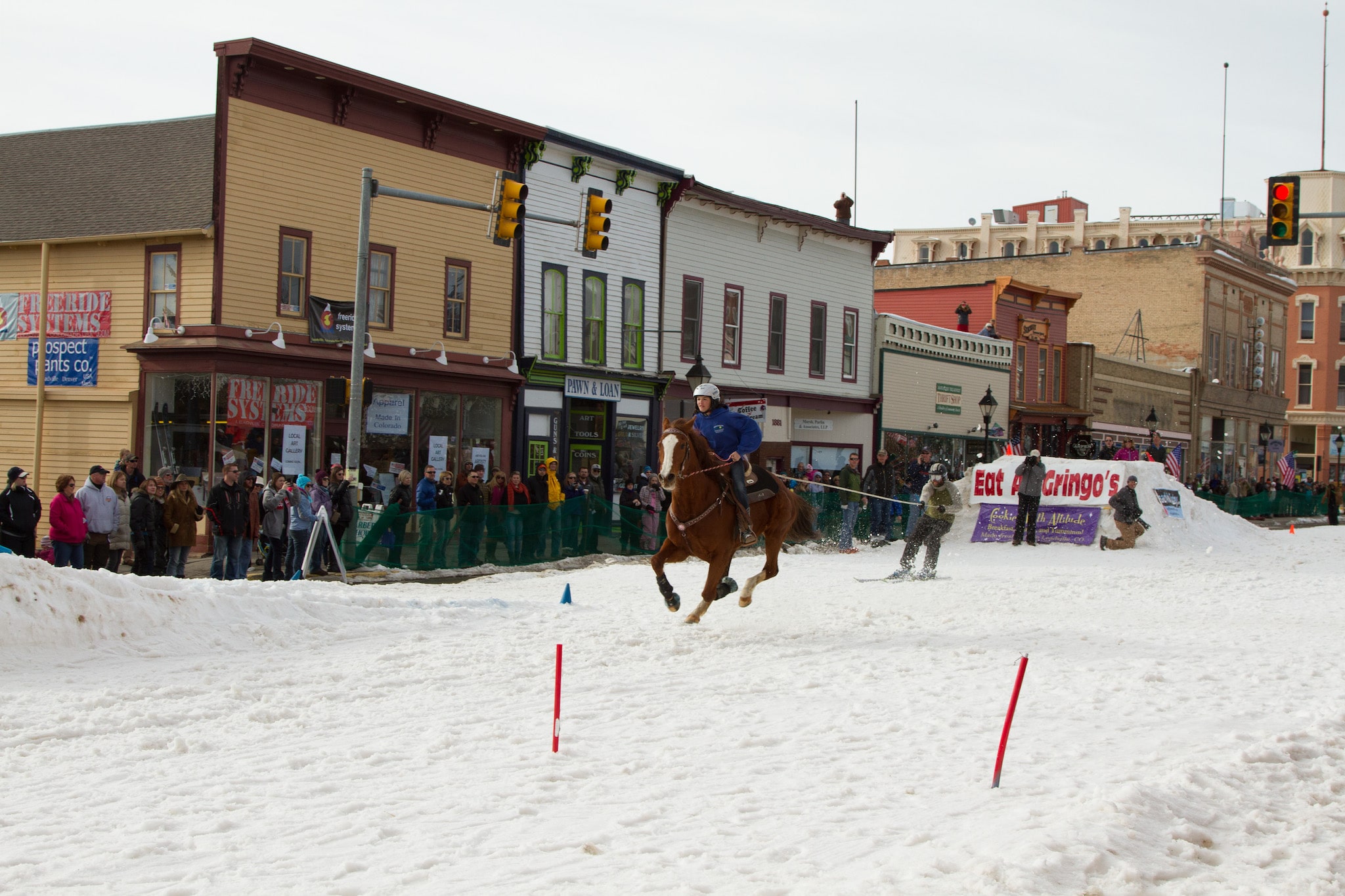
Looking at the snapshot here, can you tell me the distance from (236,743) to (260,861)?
223 centimetres

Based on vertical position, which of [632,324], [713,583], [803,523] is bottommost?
[713,583]

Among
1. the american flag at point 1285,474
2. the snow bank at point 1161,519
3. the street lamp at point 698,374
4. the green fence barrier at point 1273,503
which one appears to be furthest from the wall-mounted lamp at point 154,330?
the american flag at point 1285,474

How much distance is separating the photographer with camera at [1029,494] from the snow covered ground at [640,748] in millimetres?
11802

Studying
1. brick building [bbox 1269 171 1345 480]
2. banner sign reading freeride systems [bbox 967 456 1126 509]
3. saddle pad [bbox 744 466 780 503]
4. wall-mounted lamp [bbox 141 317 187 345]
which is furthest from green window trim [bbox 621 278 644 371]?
brick building [bbox 1269 171 1345 480]

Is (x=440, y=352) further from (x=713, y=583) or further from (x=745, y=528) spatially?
(x=713, y=583)

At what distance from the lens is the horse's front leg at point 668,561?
495 inches

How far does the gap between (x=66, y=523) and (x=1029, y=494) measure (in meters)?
17.8

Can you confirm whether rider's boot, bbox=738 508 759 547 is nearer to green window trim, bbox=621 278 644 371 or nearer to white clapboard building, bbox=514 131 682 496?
white clapboard building, bbox=514 131 682 496

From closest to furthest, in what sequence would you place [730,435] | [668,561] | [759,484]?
[668,561] → [730,435] → [759,484]

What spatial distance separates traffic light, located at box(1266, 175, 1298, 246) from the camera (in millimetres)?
18141

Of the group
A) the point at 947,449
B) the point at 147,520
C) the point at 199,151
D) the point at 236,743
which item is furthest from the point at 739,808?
the point at 947,449

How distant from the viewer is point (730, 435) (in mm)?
13031

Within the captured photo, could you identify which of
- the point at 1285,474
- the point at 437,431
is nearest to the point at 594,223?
the point at 437,431

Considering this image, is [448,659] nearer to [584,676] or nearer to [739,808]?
[584,676]
